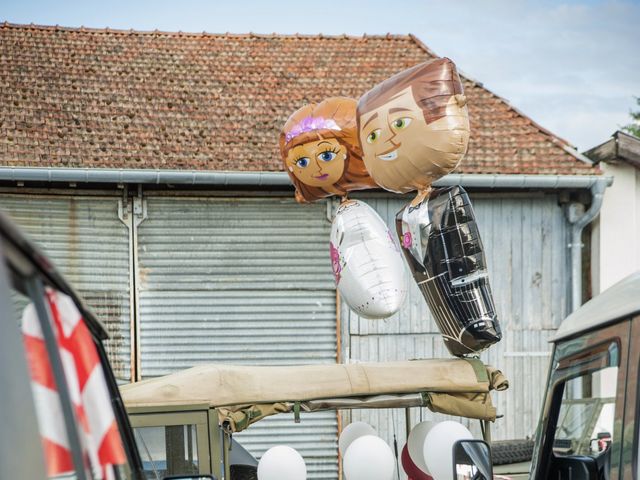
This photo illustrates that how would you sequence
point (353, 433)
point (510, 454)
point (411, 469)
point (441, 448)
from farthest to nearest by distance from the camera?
point (510, 454), point (353, 433), point (411, 469), point (441, 448)

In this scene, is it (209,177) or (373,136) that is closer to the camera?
(373,136)

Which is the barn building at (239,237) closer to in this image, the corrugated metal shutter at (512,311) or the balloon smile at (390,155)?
the corrugated metal shutter at (512,311)

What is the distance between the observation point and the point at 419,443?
7016 millimetres

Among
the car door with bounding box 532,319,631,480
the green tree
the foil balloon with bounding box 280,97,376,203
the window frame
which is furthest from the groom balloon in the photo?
the green tree

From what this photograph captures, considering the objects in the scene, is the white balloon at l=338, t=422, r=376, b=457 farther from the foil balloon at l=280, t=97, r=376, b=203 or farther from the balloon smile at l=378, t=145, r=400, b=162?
the balloon smile at l=378, t=145, r=400, b=162

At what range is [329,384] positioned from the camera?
6.91 meters

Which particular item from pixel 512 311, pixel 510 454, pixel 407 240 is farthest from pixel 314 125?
pixel 512 311

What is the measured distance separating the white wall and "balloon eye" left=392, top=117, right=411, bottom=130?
7.37m

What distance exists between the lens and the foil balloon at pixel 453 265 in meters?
6.66

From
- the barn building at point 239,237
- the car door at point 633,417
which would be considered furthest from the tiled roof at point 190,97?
the car door at point 633,417

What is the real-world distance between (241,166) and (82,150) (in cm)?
201

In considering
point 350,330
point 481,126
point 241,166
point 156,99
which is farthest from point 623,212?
point 156,99

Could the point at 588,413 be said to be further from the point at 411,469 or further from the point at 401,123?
the point at 411,469

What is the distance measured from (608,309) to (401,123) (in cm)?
347
